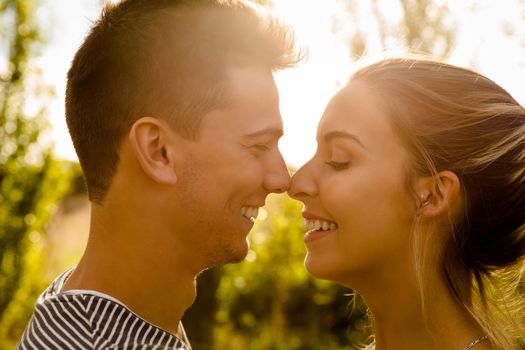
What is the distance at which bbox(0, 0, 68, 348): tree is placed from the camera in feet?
30.1

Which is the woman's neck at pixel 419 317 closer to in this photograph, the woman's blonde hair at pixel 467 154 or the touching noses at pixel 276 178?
the woman's blonde hair at pixel 467 154

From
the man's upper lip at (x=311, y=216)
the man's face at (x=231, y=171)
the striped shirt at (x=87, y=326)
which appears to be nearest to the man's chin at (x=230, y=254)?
the man's face at (x=231, y=171)

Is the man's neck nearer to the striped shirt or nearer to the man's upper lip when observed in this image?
the striped shirt

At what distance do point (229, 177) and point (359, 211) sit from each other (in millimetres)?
579

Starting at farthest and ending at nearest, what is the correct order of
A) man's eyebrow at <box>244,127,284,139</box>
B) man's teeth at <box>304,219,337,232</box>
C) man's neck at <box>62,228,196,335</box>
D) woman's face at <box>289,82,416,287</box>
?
man's teeth at <box>304,219,337,232</box>
woman's face at <box>289,82,416,287</box>
man's eyebrow at <box>244,127,284,139</box>
man's neck at <box>62,228,196,335</box>

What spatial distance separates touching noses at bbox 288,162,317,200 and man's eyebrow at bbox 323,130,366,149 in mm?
168

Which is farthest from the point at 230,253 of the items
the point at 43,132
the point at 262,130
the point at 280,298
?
the point at 43,132

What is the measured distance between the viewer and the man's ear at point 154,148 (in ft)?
8.77

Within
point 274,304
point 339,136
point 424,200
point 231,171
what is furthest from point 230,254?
point 274,304

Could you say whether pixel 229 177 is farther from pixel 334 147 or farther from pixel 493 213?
pixel 493 213

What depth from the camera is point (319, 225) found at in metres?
3.11

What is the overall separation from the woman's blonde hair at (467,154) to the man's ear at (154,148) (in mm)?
954

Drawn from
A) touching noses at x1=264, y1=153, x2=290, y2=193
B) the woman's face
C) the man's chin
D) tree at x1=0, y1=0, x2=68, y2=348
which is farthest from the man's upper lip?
tree at x1=0, y1=0, x2=68, y2=348

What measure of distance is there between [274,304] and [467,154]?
5.69m
